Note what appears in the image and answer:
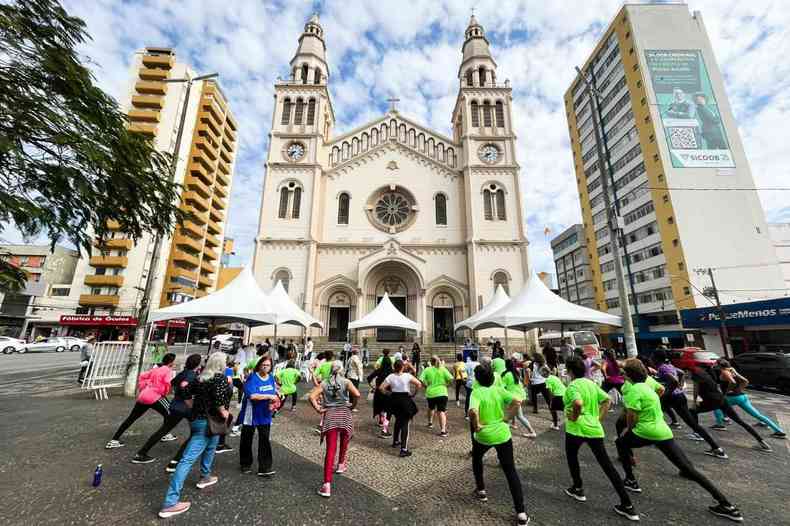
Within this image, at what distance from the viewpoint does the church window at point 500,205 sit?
21.0 m

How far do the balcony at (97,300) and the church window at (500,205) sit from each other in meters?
38.1

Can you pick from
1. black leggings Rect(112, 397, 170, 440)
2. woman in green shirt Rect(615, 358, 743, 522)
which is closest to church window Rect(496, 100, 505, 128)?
woman in green shirt Rect(615, 358, 743, 522)

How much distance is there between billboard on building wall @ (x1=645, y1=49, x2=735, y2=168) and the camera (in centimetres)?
2920

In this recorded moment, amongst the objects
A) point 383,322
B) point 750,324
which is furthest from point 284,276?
point 750,324

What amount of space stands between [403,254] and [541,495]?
54.6 feet

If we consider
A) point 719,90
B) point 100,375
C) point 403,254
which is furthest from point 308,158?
point 719,90

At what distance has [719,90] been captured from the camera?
3119cm

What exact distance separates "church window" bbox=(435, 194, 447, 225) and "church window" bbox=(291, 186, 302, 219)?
9522 mm

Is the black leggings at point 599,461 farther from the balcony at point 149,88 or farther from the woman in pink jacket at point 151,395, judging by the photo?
the balcony at point 149,88

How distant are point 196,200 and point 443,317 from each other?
117ft

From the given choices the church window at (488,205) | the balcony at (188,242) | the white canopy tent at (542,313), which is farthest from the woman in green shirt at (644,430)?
the balcony at (188,242)

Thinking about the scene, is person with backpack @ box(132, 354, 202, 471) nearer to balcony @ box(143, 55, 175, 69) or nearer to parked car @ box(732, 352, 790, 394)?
parked car @ box(732, 352, 790, 394)

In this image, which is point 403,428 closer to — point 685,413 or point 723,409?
point 685,413

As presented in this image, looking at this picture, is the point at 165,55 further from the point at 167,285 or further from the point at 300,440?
the point at 300,440
